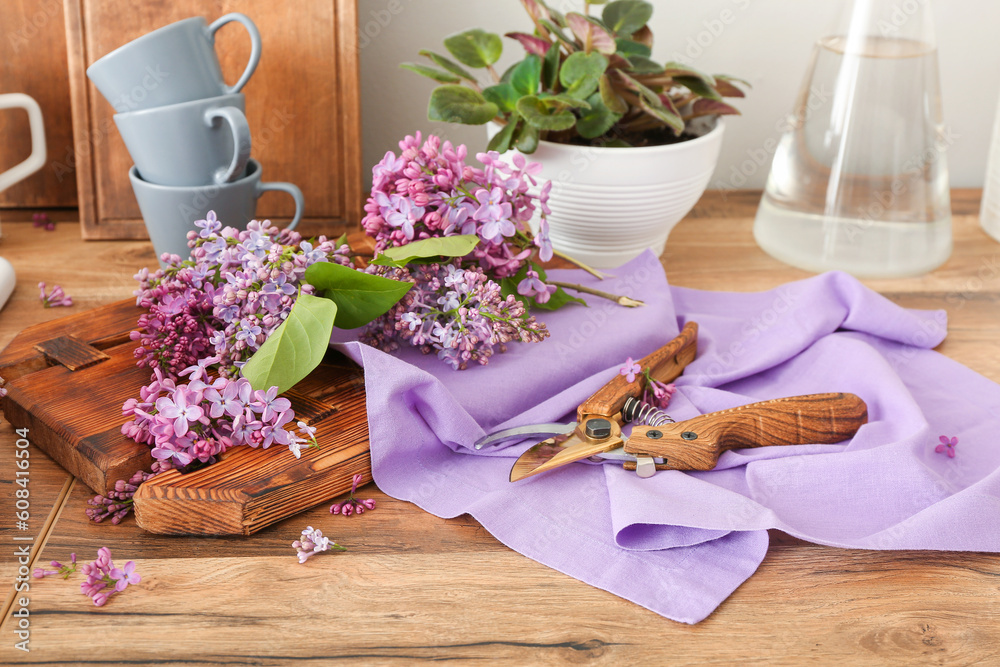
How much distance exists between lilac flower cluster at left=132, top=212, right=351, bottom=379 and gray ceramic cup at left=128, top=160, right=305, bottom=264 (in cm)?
15

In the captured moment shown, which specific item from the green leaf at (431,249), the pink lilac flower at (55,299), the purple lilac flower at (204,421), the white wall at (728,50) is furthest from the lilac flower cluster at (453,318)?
the white wall at (728,50)

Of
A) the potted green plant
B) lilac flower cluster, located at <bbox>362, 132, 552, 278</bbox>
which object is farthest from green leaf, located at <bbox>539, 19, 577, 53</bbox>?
lilac flower cluster, located at <bbox>362, 132, 552, 278</bbox>

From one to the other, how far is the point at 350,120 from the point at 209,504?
511mm

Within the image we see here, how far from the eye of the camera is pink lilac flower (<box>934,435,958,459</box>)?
0.56m

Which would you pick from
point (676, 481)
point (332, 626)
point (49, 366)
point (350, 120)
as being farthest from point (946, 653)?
point (350, 120)

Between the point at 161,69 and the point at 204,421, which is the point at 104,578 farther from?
the point at 161,69

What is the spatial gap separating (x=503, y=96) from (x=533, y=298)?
211 millimetres

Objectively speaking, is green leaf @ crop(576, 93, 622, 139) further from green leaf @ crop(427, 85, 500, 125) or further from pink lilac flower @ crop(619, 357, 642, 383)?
pink lilac flower @ crop(619, 357, 642, 383)

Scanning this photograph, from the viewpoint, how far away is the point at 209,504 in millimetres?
466

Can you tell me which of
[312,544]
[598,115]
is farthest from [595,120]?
[312,544]

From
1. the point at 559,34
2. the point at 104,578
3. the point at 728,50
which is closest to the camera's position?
the point at 104,578

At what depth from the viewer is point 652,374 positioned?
613 millimetres

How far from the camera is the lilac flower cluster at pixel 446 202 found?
1.99 ft

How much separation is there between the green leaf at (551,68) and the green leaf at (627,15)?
0.25ft
